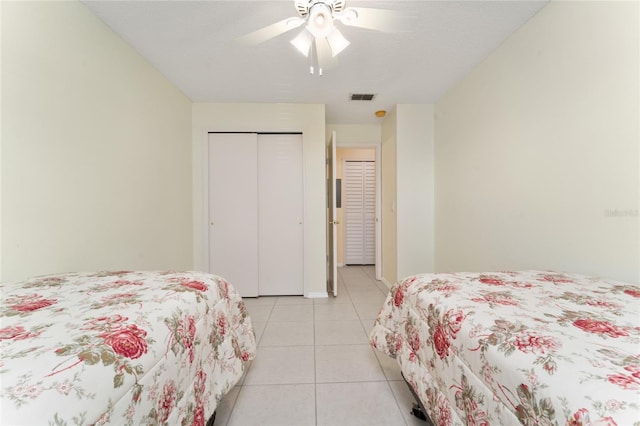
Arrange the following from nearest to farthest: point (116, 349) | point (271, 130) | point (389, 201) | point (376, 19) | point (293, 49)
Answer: point (116, 349)
point (376, 19)
point (293, 49)
point (271, 130)
point (389, 201)

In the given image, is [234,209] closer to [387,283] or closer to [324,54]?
[324,54]

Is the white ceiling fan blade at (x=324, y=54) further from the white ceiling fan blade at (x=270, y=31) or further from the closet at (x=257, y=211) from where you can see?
the closet at (x=257, y=211)

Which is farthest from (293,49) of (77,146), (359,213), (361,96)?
(359,213)

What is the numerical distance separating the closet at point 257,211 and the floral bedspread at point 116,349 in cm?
172

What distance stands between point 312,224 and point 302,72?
1531 mm

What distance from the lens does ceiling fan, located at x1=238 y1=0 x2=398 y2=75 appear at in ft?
4.38

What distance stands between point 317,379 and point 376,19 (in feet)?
7.31

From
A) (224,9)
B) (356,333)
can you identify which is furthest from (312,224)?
(224,9)

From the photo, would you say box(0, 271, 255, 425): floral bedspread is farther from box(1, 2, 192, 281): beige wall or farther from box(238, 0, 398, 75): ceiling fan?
box(238, 0, 398, 75): ceiling fan

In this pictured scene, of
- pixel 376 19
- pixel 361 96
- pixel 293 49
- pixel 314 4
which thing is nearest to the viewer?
pixel 314 4

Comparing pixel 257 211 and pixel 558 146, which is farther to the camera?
pixel 257 211

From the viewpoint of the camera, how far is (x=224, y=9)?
4.82 feet

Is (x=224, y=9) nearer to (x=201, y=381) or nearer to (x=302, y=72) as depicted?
(x=302, y=72)

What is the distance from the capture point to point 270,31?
1642 mm
